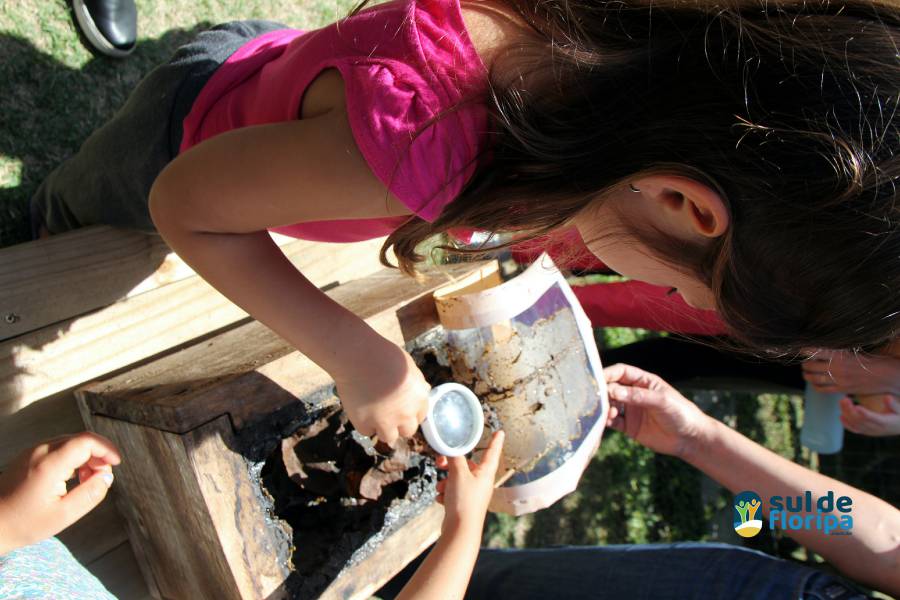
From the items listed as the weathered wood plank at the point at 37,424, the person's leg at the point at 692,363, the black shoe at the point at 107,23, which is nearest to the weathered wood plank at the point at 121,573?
the weathered wood plank at the point at 37,424

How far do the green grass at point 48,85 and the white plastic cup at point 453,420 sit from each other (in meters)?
0.74

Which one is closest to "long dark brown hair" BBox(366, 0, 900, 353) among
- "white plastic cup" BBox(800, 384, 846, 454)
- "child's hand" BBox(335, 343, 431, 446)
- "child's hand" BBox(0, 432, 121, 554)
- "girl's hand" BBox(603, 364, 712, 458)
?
"child's hand" BBox(335, 343, 431, 446)

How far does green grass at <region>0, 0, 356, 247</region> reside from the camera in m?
Result: 1.10

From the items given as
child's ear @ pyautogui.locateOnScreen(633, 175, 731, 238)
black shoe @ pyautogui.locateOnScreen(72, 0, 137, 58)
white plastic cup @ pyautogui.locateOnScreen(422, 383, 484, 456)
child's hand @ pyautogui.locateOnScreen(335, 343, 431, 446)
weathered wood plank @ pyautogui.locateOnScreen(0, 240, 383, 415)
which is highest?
black shoe @ pyautogui.locateOnScreen(72, 0, 137, 58)

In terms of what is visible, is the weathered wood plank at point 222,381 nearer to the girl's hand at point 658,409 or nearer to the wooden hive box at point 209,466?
the wooden hive box at point 209,466

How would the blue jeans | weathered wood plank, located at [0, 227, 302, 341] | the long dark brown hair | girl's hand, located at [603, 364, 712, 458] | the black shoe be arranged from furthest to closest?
girl's hand, located at [603, 364, 712, 458] < the black shoe < the blue jeans < weathered wood plank, located at [0, 227, 302, 341] < the long dark brown hair

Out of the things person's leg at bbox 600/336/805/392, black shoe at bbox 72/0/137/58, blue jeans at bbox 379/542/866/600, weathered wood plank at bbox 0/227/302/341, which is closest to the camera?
weathered wood plank at bbox 0/227/302/341

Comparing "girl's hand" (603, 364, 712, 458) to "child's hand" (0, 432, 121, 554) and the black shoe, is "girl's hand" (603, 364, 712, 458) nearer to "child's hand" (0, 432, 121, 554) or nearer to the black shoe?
"child's hand" (0, 432, 121, 554)

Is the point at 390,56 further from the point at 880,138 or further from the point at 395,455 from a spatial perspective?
the point at 395,455

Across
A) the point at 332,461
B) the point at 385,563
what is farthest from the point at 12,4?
the point at 385,563

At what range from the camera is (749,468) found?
4.47 feet

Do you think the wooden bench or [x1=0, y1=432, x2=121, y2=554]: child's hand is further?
the wooden bench

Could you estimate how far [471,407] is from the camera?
3.43 ft

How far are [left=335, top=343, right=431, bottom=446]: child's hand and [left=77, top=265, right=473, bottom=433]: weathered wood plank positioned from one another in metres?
0.10
